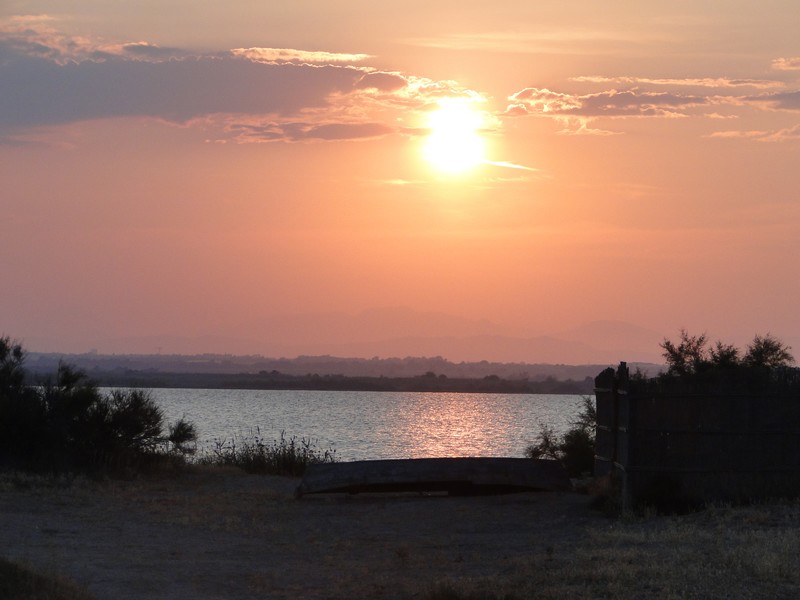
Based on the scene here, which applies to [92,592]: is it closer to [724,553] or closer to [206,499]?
[724,553]

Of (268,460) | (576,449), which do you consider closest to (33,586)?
(268,460)

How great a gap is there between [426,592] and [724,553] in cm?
356

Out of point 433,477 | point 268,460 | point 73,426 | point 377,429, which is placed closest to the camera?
point 433,477

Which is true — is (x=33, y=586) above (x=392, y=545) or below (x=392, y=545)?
above

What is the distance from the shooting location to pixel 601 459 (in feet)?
64.4

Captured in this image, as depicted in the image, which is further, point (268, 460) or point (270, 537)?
point (268, 460)

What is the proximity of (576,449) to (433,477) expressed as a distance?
7285 millimetres

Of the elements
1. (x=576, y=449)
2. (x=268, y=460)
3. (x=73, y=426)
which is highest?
(x=73, y=426)

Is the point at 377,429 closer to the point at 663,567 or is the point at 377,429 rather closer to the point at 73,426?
the point at 73,426

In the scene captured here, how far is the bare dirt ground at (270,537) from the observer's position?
461 inches

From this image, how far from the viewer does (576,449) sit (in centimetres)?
2627

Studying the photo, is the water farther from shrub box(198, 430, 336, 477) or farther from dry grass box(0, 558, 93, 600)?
dry grass box(0, 558, 93, 600)

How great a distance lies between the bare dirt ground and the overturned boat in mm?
282

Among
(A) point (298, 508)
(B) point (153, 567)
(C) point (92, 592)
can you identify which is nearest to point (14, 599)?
(C) point (92, 592)
